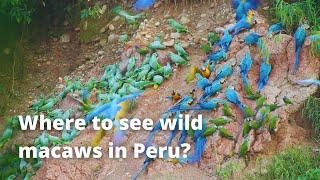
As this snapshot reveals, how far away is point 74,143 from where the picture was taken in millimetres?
5227

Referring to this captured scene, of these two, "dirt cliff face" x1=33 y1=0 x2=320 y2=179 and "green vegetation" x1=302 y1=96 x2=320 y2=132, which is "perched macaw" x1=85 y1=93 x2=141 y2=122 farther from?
"green vegetation" x1=302 y1=96 x2=320 y2=132

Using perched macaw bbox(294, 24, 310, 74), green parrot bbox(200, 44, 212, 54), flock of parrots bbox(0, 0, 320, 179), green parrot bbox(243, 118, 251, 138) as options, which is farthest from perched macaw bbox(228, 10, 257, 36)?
green parrot bbox(243, 118, 251, 138)

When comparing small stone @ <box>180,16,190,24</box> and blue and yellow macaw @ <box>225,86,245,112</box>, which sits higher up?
small stone @ <box>180,16,190,24</box>

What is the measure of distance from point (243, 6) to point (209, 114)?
110 cm

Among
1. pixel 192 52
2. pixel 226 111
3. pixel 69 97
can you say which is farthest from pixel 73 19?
pixel 226 111

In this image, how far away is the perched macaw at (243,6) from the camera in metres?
5.43

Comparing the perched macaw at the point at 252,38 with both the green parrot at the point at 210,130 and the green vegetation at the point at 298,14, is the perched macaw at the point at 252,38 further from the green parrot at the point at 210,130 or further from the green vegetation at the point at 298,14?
the green parrot at the point at 210,130

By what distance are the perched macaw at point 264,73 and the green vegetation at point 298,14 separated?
42cm

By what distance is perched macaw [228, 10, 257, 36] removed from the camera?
5.33m

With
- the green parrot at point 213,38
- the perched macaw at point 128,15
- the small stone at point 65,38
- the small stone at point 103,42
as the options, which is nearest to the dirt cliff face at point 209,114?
the green parrot at point 213,38

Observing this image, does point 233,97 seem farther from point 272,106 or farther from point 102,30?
point 102,30

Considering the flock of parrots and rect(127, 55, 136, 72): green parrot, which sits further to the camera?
rect(127, 55, 136, 72): green parrot

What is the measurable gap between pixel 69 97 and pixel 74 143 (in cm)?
64

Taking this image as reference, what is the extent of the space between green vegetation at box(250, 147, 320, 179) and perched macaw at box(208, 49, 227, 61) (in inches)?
40.6
